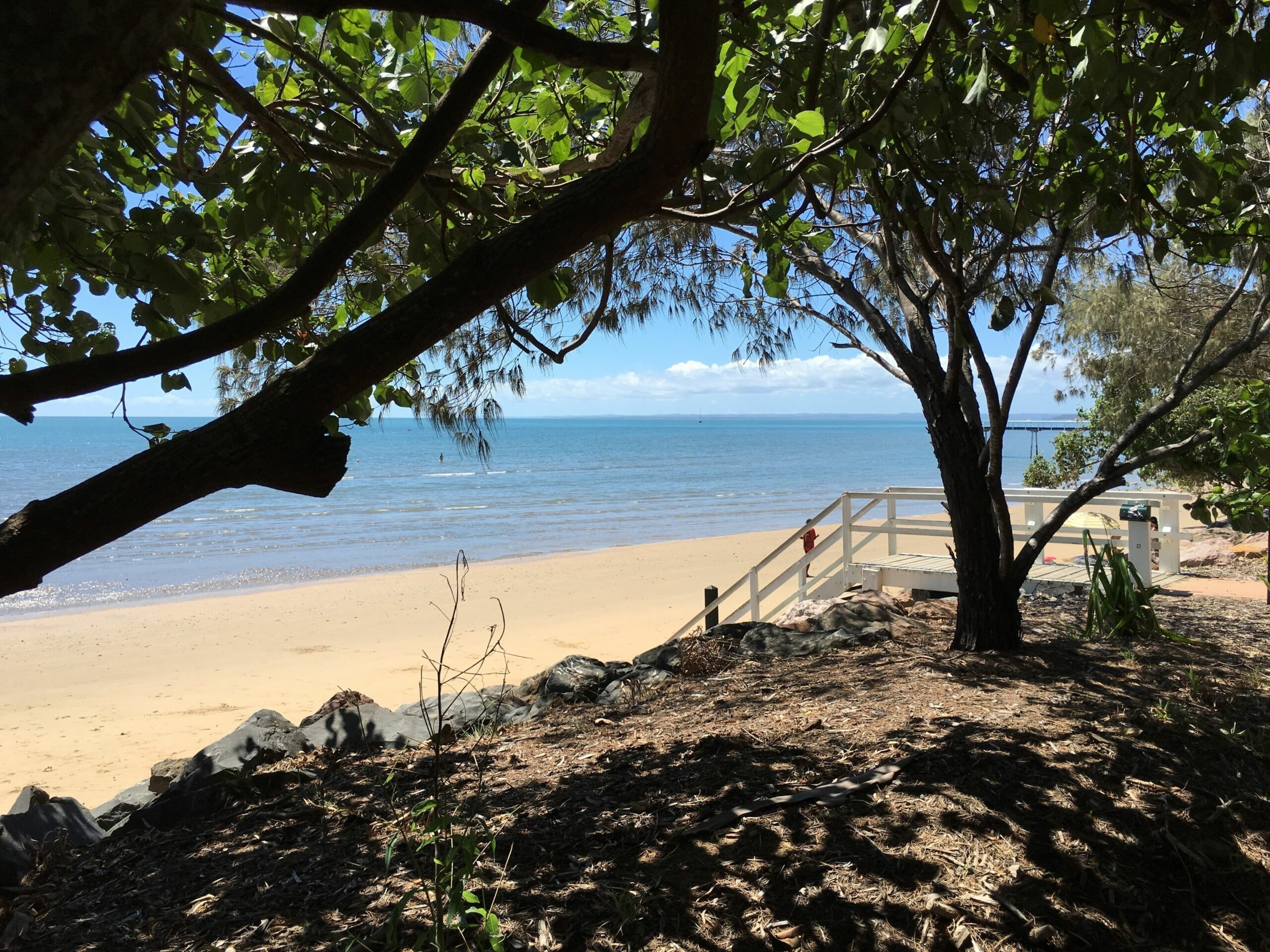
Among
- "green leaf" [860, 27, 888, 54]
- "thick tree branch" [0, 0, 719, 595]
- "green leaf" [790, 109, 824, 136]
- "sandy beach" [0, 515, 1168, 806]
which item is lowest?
"sandy beach" [0, 515, 1168, 806]

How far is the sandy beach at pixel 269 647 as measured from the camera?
875cm

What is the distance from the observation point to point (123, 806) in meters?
5.58

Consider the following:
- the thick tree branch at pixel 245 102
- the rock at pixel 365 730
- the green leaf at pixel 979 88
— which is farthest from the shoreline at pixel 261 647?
the green leaf at pixel 979 88

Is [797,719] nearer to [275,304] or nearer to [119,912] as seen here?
[119,912]

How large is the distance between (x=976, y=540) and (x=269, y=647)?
422 inches

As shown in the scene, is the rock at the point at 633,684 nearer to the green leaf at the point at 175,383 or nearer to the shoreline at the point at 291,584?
the green leaf at the point at 175,383

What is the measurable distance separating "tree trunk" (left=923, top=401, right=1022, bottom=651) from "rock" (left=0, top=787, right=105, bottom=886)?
4.93m

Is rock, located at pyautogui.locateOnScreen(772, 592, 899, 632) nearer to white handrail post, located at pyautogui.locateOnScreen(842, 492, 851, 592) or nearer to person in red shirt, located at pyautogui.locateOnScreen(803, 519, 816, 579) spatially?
white handrail post, located at pyautogui.locateOnScreen(842, 492, 851, 592)

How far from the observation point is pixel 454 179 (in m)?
3.84

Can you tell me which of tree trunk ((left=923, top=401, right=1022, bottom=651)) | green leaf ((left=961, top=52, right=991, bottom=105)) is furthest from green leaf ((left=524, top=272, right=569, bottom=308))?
tree trunk ((left=923, top=401, right=1022, bottom=651))

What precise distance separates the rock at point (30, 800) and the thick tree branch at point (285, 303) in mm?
3897

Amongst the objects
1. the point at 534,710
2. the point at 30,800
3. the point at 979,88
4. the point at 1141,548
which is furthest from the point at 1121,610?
the point at 30,800

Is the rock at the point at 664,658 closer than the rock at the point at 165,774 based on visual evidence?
No

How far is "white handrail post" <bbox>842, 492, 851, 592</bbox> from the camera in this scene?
10.5 m
